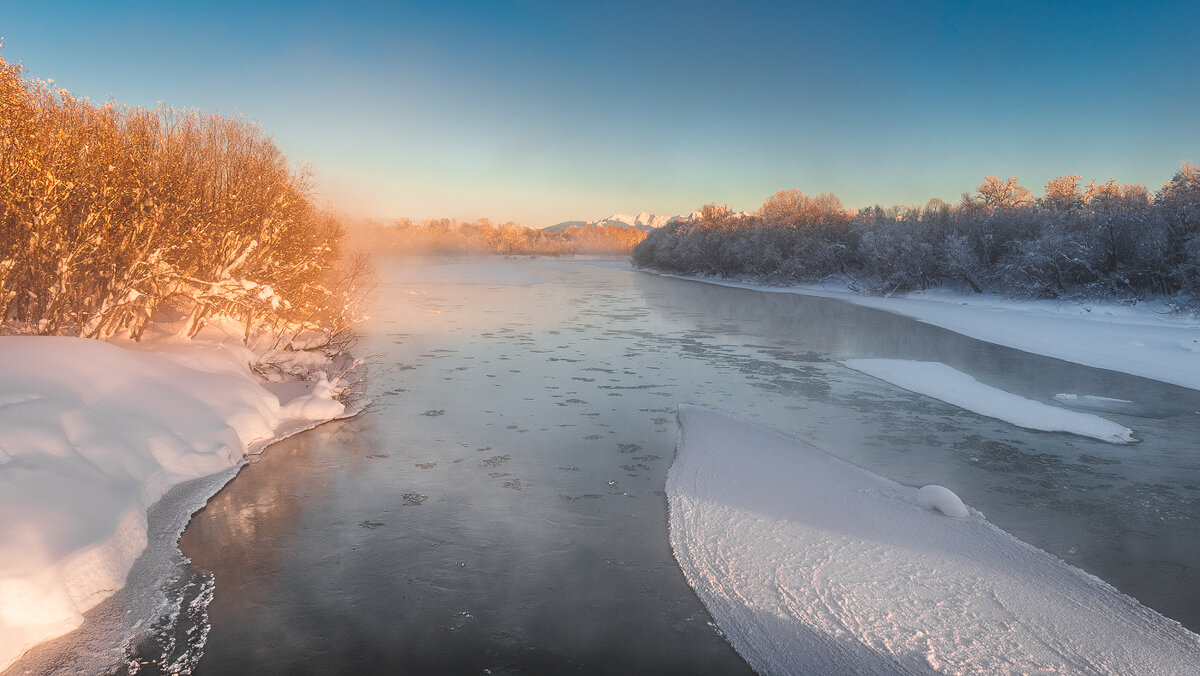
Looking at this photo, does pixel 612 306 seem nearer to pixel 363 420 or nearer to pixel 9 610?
pixel 363 420

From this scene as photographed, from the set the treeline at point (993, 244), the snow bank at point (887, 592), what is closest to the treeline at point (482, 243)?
the treeline at point (993, 244)

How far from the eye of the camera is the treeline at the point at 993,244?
95.1 feet

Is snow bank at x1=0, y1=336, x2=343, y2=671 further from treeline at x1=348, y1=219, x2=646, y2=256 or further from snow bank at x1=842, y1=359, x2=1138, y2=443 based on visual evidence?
treeline at x1=348, y1=219, x2=646, y2=256

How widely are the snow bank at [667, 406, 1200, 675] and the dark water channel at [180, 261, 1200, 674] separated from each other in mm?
383

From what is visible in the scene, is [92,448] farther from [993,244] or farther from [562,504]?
[993,244]

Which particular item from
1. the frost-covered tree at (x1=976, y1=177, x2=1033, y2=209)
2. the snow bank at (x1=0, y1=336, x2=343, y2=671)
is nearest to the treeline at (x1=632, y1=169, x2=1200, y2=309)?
the frost-covered tree at (x1=976, y1=177, x2=1033, y2=209)

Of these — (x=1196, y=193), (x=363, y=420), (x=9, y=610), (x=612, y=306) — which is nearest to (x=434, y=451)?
(x=363, y=420)

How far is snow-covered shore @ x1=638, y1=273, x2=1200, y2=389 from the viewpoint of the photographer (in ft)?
62.1

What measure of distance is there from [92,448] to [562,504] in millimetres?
5367

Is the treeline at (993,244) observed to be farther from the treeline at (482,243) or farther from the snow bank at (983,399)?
the treeline at (482,243)

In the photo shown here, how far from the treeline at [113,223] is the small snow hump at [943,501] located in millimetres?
10361

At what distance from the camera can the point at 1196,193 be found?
27969 mm

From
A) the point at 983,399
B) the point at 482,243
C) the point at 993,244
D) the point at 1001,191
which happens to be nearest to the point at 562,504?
the point at 983,399

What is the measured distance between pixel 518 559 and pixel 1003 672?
4.22 metres
